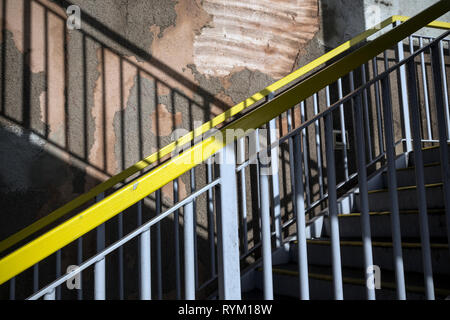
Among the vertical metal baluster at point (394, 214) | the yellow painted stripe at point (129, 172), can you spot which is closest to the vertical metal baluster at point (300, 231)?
the vertical metal baluster at point (394, 214)

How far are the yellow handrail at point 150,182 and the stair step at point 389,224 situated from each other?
0.94 m

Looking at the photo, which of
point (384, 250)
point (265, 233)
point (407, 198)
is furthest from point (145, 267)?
point (407, 198)

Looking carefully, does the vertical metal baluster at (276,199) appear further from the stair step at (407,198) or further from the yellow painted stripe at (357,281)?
the stair step at (407,198)

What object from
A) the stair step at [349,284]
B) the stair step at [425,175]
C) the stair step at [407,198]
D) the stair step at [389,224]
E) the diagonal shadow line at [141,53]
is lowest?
the stair step at [349,284]

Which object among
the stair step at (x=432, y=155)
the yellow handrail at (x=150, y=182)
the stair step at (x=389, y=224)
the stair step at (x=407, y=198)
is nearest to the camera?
the yellow handrail at (x=150, y=182)

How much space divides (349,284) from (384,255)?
0.81 ft

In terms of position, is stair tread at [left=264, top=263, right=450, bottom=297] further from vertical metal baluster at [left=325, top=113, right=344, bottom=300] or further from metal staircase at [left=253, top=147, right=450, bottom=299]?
vertical metal baluster at [left=325, top=113, right=344, bottom=300]

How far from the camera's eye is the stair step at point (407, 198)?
→ 198cm

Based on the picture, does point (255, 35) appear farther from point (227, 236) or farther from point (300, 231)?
point (227, 236)

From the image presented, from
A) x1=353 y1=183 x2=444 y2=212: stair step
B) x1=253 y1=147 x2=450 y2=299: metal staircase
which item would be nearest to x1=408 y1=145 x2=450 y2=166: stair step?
x1=253 y1=147 x2=450 y2=299: metal staircase
